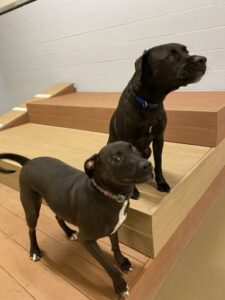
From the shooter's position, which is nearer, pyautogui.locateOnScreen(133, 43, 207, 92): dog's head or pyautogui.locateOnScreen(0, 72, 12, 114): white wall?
pyautogui.locateOnScreen(133, 43, 207, 92): dog's head

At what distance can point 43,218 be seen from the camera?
186cm

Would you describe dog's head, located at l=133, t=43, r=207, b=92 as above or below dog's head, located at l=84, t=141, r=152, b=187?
above

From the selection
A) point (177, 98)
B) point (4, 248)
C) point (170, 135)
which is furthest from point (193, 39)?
point (4, 248)

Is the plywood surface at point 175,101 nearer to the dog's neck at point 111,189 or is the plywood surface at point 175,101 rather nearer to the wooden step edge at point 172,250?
the wooden step edge at point 172,250

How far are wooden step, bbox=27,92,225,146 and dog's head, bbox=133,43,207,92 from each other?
2.34 feet

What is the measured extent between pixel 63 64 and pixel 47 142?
1503 mm

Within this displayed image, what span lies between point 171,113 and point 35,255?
1289 millimetres

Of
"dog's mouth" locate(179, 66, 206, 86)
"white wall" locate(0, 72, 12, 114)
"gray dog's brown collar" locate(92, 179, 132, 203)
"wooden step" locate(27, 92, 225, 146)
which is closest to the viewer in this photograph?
"gray dog's brown collar" locate(92, 179, 132, 203)

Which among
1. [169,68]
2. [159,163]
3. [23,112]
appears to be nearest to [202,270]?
[159,163]

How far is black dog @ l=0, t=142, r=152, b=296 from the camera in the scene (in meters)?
1.01

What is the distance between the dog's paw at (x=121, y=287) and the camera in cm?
120

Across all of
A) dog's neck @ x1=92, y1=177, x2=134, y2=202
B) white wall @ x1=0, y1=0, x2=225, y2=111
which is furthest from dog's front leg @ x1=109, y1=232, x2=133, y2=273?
white wall @ x1=0, y1=0, x2=225, y2=111

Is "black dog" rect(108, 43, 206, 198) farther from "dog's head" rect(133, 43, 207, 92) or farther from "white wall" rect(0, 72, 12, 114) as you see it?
"white wall" rect(0, 72, 12, 114)

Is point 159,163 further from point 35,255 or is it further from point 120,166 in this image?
point 35,255
